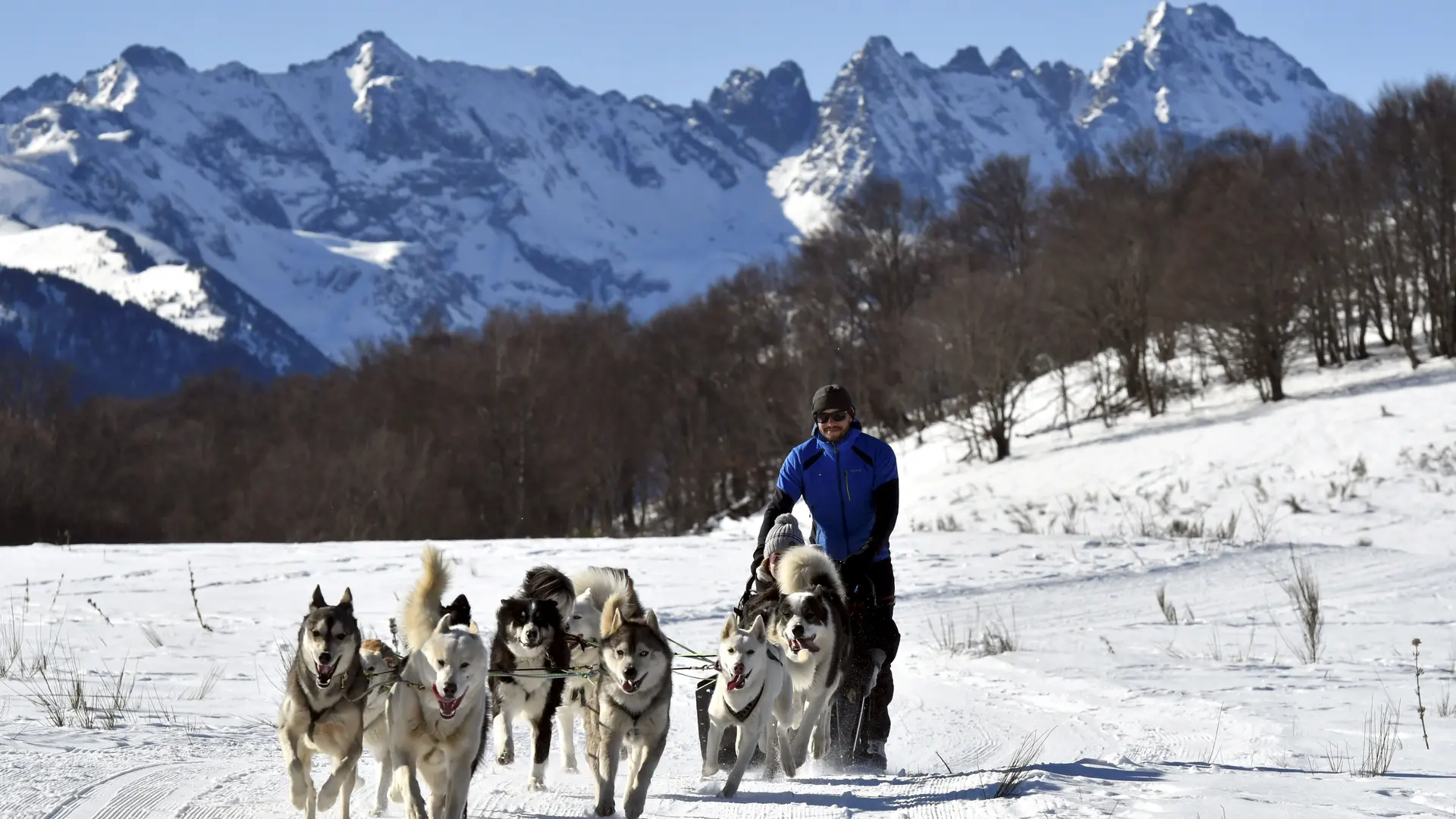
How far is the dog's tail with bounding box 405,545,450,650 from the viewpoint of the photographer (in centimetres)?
727

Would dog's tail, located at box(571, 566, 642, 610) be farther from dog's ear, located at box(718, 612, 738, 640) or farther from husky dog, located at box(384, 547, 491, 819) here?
husky dog, located at box(384, 547, 491, 819)

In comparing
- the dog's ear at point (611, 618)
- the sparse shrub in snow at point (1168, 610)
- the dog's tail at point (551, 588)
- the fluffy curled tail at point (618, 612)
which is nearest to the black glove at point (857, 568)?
the fluffy curled tail at point (618, 612)

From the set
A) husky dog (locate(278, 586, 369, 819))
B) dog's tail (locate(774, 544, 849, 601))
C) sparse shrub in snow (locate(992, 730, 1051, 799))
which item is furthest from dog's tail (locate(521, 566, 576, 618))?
sparse shrub in snow (locate(992, 730, 1051, 799))

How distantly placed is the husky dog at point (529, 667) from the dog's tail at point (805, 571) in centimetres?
136

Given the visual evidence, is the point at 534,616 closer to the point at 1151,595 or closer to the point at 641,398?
the point at 1151,595

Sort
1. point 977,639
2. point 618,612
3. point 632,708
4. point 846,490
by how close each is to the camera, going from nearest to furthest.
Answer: point 632,708
point 618,612
point 846,490
point 977,639

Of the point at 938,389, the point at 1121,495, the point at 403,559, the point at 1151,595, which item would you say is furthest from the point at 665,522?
the point at 1151,595

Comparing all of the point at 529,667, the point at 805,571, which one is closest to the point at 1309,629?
the point at 805,571

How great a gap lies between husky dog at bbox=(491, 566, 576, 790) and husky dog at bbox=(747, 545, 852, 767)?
1.17 meters

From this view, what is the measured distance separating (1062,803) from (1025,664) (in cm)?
554

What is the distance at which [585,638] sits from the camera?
7.64 meters

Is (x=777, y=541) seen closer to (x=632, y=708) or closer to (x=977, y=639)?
(x=632, y=708)

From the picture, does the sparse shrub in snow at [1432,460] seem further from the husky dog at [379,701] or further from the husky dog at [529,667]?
the husky dog at [379,701]

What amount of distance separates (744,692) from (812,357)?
46.6 metres
